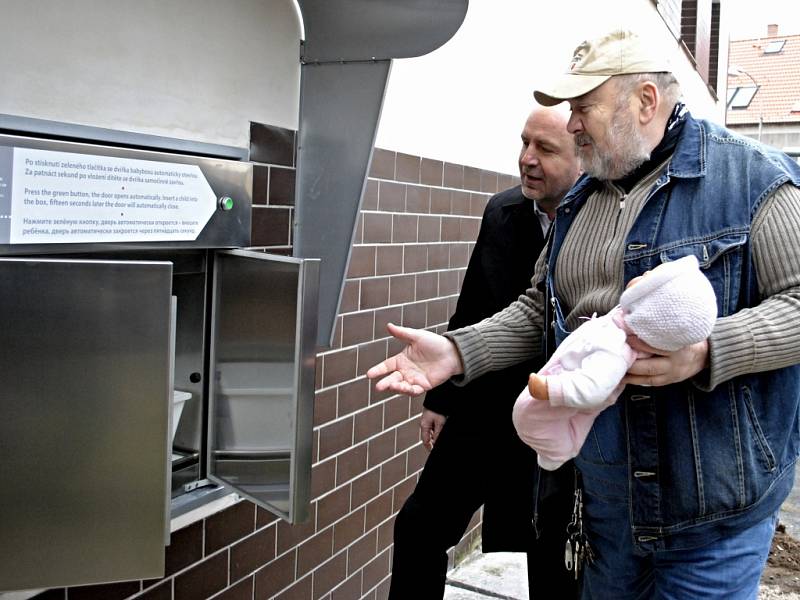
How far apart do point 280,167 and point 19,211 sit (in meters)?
1.07

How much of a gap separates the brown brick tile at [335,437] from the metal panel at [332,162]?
64 cm

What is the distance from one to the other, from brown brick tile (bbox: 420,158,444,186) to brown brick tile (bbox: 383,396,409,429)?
100cm

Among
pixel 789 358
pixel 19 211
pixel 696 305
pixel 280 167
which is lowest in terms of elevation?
pixel 789 358

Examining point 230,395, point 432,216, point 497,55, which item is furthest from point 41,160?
point 497,55

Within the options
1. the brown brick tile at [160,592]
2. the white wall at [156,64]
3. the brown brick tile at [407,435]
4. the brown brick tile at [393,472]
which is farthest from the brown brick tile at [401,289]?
the brown brick tile at [160,592]

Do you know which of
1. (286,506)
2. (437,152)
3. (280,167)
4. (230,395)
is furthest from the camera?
(437,152)

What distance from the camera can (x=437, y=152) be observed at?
13.3 feet

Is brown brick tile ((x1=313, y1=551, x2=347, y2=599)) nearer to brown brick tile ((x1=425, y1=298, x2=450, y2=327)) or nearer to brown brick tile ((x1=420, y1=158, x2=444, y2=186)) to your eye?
brown brick tile ((x1=425, y1=298, x2=450, y2=327))

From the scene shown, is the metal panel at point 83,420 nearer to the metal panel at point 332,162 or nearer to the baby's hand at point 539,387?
the baby's hand at point 539,387

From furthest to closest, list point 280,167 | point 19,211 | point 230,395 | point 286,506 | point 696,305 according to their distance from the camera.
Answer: point 280,167 → point 230,395 → point 286,506 → point 19,211 → point 696,305

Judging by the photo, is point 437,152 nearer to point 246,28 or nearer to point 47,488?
point 246,28

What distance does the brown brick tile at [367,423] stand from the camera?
3588mm

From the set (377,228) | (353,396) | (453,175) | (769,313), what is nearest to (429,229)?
(453,175)

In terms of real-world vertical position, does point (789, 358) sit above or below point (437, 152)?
below
